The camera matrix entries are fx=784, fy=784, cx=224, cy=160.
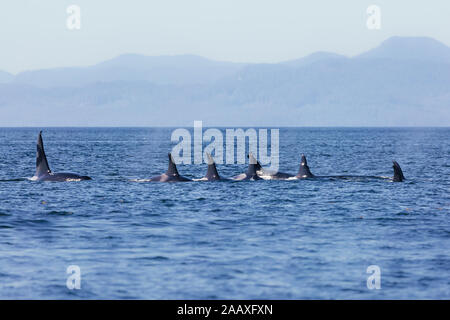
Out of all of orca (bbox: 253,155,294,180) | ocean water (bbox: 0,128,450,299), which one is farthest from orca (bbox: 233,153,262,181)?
ocean water (bbox: 0,128,450,299)

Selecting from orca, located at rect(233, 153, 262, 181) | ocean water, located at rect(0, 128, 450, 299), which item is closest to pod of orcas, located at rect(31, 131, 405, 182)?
orca, located at rect(233, 153, 262, 181)

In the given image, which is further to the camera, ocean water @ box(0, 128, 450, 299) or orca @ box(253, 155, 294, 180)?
orca @ box(253, 155, 294, 180)

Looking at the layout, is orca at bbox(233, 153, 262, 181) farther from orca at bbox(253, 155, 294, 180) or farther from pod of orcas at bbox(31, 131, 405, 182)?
orca at bbox(253, 155, 294, 180)

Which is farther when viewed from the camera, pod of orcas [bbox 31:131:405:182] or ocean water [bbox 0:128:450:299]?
pod of orcas [bbox 31:131:405:182]

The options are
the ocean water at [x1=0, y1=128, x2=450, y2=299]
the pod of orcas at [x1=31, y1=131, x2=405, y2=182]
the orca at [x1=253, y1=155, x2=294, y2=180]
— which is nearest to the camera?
the ocean water at [x1=0, y1=128, x2=450, y2=299]

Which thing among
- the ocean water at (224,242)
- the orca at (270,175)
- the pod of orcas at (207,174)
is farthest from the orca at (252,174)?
the ocean water at (224,242)

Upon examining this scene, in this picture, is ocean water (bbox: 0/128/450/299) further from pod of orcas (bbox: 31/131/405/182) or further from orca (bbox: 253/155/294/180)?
orca (bbox: 253/155/294/180)

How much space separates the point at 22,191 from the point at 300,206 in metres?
14.5

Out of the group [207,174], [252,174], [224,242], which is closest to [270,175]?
[252,174]

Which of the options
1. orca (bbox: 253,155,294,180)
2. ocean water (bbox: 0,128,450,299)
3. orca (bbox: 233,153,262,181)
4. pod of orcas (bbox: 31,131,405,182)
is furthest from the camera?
orca (bbox: 253,155,294,180)

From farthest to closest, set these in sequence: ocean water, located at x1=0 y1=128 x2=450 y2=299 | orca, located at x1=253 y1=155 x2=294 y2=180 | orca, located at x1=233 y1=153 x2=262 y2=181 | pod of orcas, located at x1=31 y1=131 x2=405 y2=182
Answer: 1. orca, located at x1=253 y1=155 x2=294 y2=180
2. orca, located at x1=233 y1=153 x2=262 y2=181
3. pod of orcas, located at x1=31 y1=131 x2=405 y2=182
4. ocean water, located at x1=0 y1=128 x2=450 y2=299

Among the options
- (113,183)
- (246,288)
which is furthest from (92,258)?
(113,183)

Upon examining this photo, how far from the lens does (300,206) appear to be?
32.5 metres
